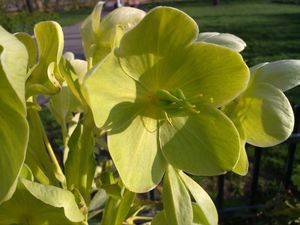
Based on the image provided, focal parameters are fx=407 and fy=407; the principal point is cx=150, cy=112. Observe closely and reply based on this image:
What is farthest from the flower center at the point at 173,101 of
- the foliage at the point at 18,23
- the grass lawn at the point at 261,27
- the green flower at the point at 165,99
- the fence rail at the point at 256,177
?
the foliage at the point at 18,23

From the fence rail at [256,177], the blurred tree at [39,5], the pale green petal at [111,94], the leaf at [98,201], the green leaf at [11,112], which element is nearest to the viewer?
the green leaf at [11,112]

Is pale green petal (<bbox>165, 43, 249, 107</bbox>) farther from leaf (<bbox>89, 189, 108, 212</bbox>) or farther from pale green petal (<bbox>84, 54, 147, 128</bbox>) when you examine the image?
leaf (<bbox>89, 189, 108, 212</bbox>)

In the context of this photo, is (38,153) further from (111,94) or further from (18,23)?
(18,23)

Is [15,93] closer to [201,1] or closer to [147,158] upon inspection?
[147,158]

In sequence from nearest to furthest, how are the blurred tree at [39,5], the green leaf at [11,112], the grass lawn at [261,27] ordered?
the green leaf at [11,112] → the grass lawn at [261,27] → the blurred tree at [39,5]

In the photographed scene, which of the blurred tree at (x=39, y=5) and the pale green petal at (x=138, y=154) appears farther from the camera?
the blurred tree at (x=39, y=5)

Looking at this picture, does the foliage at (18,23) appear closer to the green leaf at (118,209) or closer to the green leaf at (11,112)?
the green leaf at (118,209)

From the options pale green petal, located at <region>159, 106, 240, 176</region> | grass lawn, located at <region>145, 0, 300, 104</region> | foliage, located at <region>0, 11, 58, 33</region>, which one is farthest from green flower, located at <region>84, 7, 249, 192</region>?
foliage, located at <region>0, 11, 58, 33</region>
